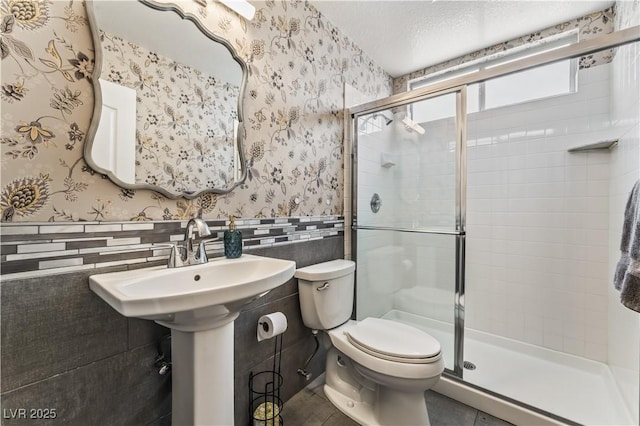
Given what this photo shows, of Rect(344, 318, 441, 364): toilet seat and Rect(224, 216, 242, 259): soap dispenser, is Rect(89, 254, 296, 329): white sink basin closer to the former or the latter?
Rect(224, 216, 242, 259): soap dispenser

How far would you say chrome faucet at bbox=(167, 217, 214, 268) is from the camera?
984 millimetres

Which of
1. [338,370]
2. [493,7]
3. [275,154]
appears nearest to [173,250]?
[275,154]

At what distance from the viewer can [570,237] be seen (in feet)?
6.17

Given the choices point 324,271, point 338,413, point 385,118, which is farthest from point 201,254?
point 385,118

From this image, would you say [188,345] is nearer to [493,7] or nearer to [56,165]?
[56,165]

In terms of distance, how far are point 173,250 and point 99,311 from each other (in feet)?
0.92

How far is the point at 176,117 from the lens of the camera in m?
1.10

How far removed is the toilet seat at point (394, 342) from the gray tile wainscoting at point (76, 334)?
81cm

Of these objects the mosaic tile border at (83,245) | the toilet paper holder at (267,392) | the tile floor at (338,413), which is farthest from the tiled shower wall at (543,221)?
the mosaic tile border at (83,245)

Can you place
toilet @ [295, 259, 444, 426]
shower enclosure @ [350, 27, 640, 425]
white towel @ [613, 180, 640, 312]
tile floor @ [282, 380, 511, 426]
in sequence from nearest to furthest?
white towel @ [613, 180, 640, 312]
toilet @ [295, 259, 444, 426]
tile floor @ [282, 380, 511, 426]
shower enclosure @ [350, 27, 640, 425]

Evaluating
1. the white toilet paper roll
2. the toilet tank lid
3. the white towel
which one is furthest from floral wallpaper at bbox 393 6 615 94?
the white toilet paper roll

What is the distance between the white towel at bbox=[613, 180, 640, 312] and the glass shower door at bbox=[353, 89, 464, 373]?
67 centimetres

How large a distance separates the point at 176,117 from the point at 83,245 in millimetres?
572

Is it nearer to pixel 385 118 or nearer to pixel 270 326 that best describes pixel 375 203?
pixel 385 118
